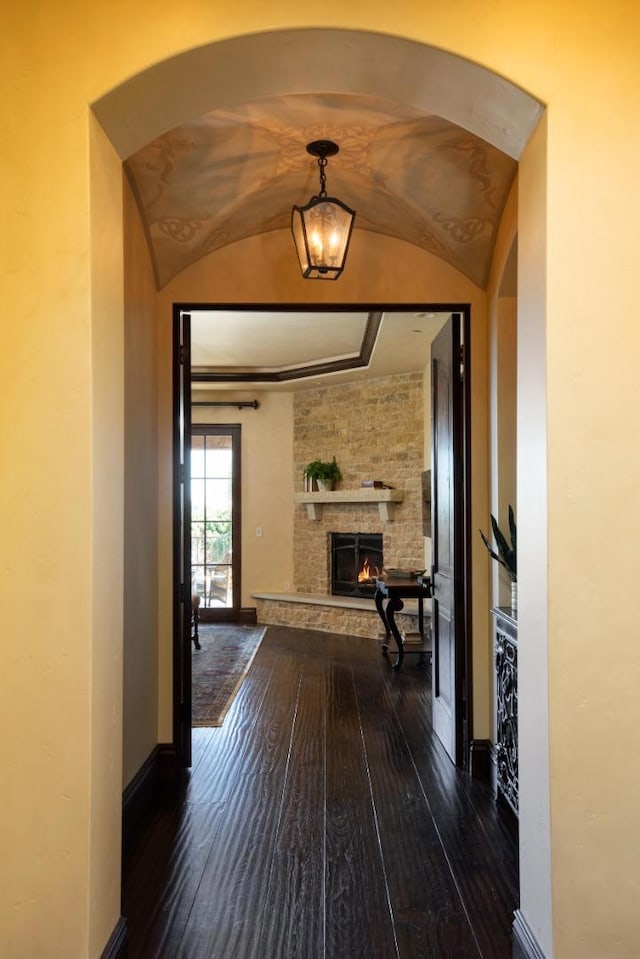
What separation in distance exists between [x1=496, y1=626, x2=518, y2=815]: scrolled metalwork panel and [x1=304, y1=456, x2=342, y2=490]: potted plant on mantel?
545 cm

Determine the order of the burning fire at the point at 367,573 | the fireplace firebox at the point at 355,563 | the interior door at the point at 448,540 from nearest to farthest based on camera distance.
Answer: the interior door at the point at 448,540 < the burning fire at the point at 367,573 < the fireplace firebox at the point at 355,563

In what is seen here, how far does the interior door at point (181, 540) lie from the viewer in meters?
3.72

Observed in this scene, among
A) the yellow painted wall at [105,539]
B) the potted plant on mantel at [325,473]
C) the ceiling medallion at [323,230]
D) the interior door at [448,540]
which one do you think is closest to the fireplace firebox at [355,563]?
the potted plant on mantel at [325,473]

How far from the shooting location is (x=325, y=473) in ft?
28.7

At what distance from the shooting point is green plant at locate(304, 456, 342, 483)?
876 centimetres

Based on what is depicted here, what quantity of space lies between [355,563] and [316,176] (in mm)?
5895

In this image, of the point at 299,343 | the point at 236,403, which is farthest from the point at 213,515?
the point at 299,343

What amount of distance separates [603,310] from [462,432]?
1.98 m

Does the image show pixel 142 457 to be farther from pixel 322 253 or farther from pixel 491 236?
pixel 491 236

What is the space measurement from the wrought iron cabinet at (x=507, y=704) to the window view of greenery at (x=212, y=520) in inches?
248

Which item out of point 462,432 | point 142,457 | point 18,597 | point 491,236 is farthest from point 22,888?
point 491,236

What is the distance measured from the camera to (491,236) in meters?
3.49

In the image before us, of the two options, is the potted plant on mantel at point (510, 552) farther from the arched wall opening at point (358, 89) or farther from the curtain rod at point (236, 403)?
the curtain rod at point (236, 403)

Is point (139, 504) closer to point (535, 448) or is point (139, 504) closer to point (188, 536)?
point (188, 536)
